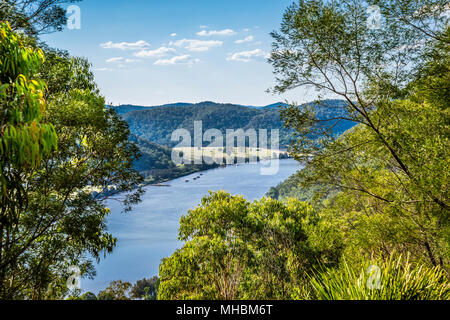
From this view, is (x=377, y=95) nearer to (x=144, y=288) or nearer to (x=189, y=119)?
(x=144, y=288)

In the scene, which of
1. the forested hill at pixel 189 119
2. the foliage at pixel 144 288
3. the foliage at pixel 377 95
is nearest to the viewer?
the foliage at pixel 377 95

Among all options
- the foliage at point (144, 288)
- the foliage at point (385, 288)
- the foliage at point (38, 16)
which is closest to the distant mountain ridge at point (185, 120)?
the foliage at point (144, 288)

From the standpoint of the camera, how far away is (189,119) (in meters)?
74.6

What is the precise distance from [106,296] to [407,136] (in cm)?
480

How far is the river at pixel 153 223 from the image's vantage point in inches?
899

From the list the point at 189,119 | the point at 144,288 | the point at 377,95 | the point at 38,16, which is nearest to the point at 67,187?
the point at 144,288

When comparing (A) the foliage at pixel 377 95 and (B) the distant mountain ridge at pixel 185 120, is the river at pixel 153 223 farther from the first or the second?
(A) the foliage at pixel 377 95

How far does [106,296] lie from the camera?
421 centimetres

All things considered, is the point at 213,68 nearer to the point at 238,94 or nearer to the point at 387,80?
the point at 238,94

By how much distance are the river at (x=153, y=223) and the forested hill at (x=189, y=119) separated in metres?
18.4

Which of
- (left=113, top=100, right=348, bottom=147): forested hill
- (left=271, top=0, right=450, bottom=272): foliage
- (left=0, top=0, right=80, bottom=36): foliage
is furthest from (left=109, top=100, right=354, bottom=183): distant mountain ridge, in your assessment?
(left=271, top=0, right=450, bottom=272): foliage

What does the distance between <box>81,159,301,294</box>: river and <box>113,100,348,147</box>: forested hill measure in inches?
723
